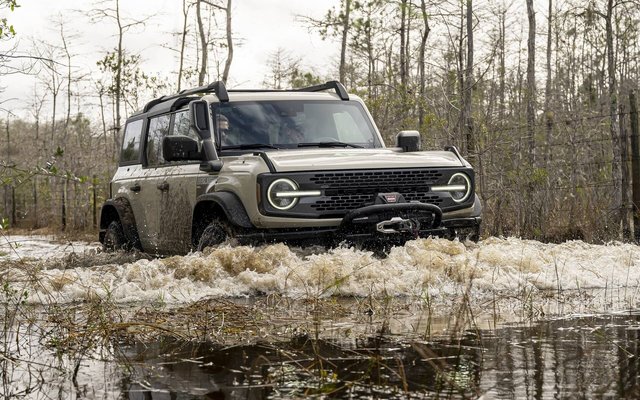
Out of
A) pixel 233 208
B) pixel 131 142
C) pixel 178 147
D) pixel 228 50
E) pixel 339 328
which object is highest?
pixel 228 50

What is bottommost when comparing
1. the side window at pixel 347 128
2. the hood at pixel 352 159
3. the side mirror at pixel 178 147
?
the hood at pixel 352 159

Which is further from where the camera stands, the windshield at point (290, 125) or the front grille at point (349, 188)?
the windshield at point (290, 125)

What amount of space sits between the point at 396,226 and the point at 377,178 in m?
0.45

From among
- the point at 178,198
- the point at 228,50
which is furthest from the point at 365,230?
the point at 228,50

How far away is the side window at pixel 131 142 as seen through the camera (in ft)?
37.3

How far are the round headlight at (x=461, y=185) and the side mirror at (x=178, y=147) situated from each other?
2.35m

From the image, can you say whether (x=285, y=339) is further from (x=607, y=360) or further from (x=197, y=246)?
(x=197, y=246)

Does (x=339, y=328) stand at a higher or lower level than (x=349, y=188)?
lower

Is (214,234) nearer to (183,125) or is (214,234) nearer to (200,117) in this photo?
(200,117)

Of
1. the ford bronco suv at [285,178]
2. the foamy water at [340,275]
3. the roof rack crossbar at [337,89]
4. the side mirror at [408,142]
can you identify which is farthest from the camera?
the roof rack crossbar at [337,89]

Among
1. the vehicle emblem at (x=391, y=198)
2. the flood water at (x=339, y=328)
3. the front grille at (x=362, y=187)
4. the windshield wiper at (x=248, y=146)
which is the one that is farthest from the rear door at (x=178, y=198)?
the vehicle emblem at (x=391, y=198)

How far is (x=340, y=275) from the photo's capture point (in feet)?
25.2

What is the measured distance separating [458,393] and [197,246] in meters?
5.73

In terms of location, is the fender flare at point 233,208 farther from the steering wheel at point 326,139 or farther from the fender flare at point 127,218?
the fender flare at point 127,218
